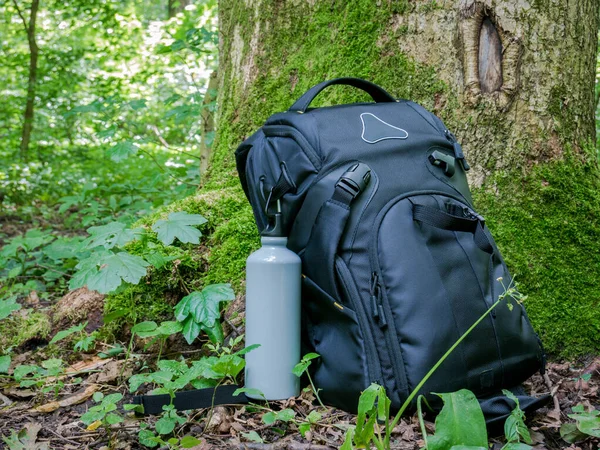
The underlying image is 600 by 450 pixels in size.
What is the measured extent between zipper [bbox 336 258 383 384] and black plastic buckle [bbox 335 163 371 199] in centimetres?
24

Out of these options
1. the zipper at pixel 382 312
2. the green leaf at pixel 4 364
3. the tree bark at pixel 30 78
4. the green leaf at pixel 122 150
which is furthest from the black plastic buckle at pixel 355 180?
the tree bark at pixel 30 78

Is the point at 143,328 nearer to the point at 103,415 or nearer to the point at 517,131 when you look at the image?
the point at 103,415

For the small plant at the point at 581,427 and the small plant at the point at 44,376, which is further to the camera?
the small plant at the point at 44,376

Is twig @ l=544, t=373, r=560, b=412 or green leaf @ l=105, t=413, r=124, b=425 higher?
twig @ l=544, t=373, r=560, b=412

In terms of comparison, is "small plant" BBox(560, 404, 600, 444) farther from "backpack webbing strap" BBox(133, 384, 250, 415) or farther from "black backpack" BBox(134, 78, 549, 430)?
"backpack webbing strap" BBox(133, 384, 250, 415)

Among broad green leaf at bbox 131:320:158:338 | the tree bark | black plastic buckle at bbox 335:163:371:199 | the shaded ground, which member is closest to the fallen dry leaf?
the shaded ground

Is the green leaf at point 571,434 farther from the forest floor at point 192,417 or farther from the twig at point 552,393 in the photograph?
the twig at point 552,393

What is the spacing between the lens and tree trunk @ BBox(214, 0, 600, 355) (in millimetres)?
2266

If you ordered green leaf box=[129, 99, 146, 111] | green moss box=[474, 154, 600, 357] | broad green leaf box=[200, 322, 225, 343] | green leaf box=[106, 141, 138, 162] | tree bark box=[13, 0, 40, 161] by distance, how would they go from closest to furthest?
broad green leaf box=[200, 322, 225, 343] → green moss box=[474, 154, 600, 357] → green leaf box=[106, 141, 138, 162] → green leaf box=[129, 99, 146, 111] → tree bark box=[13, 0, 40, 161]

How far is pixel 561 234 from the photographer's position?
90.6 inches

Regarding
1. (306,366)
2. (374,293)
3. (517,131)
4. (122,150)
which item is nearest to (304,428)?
(306,366)

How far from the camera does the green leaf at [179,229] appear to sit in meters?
2.01

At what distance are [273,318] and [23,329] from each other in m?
1.31

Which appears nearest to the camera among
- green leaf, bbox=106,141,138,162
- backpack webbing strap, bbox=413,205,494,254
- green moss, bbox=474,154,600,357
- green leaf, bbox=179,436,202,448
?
green leaf, bbox=179,436,202,448
